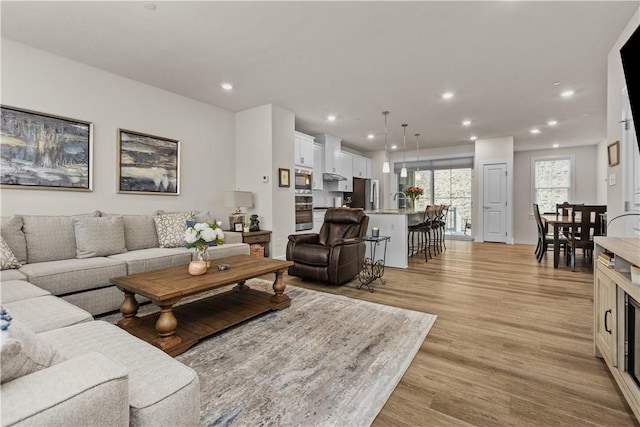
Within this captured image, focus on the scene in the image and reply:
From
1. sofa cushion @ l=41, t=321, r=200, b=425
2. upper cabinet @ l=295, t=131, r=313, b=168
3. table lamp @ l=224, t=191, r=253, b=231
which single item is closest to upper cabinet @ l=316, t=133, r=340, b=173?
upper cabinet @ l=295, t=131, r=313, b=168

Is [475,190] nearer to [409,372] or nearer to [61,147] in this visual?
[409,372]

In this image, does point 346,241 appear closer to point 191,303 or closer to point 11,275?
point 191,303

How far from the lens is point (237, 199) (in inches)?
187

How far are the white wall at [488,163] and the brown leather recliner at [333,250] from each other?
526 cm

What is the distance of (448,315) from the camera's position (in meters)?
2.77

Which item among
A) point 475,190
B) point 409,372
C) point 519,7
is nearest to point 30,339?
point 409,372

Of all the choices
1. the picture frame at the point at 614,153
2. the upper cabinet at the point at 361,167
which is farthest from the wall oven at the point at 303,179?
the picture frame at the point at 614,153

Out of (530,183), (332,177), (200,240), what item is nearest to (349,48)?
(200,240)

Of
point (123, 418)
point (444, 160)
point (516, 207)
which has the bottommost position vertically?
point (123, 418)

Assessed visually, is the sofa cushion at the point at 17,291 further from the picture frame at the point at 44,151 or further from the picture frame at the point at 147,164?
the picture frame at the point at 147,164

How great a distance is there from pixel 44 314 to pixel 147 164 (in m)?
2.89

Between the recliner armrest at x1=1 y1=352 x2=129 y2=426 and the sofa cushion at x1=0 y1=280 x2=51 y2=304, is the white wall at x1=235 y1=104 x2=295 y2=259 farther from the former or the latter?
the recliner armrest at x1=1 y1=352 x2=129 y2=426

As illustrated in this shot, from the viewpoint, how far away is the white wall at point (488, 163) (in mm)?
7321

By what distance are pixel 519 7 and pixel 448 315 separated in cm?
278
